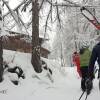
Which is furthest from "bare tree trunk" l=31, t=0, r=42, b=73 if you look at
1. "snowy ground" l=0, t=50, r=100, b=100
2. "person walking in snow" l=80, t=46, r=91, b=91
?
"person walking in snow" l=80, t=46, r=91, b=91

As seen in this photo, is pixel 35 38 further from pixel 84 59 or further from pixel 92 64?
pixel 92 64

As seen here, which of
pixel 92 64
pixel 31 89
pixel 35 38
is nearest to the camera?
pixel 92 64

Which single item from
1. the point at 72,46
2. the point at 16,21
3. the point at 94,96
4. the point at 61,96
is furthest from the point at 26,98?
the point at 72,46

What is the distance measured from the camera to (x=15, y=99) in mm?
12617

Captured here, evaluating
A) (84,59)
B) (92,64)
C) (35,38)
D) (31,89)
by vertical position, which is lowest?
(31,89)

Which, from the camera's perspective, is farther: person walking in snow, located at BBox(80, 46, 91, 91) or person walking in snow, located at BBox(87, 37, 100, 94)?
person walking in snow, located at BBox(80, 46, 91, 91)

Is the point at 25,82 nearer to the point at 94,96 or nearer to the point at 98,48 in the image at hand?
the point at 94,96

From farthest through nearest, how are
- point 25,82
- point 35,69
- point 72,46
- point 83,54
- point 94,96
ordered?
1. point 72,46
2. point 35,69
3. point 25,82
4. point 83,54
5. point 94,96

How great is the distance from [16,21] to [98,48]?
8150mm

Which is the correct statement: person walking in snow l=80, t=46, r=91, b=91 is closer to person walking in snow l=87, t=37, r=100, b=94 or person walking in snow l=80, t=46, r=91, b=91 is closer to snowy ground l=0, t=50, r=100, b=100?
snowy ground l=0, t=50, r=100, b=100

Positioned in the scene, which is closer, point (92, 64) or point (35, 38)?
point (92, 64)

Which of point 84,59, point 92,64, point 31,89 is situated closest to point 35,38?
point 31,89

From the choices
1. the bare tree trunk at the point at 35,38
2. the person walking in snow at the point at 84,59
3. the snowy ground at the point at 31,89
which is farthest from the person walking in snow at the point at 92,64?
the bare tree trunk at the point at 35,38

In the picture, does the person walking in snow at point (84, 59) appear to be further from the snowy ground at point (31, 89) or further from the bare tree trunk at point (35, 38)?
the bare tree trunk at point (35, 38)
